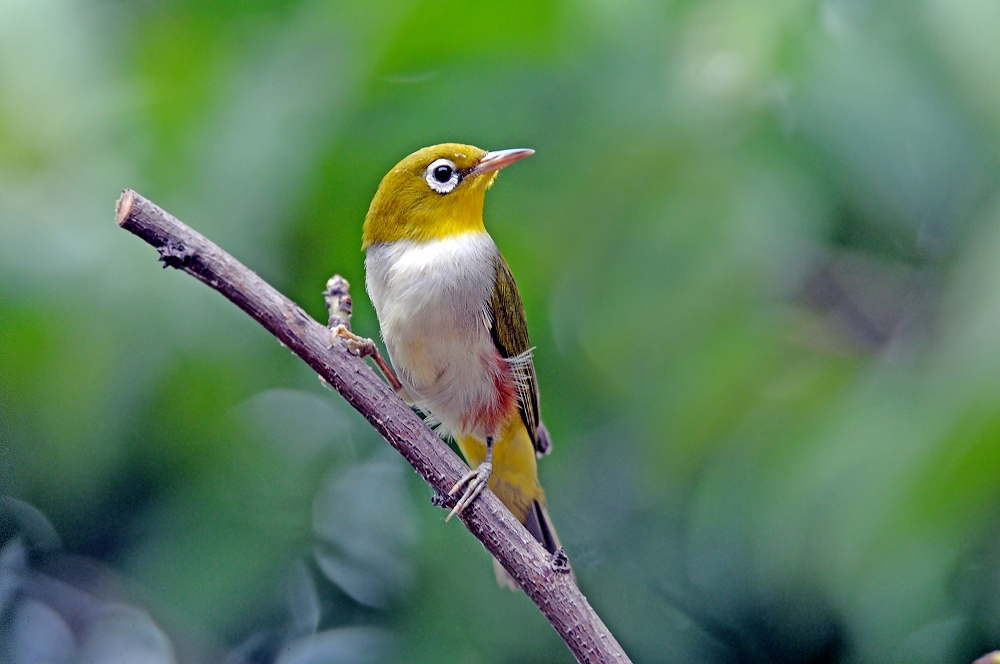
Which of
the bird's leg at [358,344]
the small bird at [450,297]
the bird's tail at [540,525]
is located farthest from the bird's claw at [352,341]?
the bird's tail at [540,525]

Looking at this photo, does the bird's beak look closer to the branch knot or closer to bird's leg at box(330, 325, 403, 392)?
bird's leg at box(330, 325, 403, 392)

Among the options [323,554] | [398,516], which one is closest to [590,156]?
[398,516]

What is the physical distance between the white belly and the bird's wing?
0.04 meters

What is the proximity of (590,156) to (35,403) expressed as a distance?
2492 millimetres

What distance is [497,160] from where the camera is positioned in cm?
262

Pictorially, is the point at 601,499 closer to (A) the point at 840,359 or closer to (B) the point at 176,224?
(A) the point at 840,359

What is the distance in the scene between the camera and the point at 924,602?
2869 millimetres

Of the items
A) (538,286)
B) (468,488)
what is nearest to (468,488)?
(468,488)

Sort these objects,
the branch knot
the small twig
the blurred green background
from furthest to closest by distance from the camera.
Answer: the blurred green background → the small twig → the branch knot

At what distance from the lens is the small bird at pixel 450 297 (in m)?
2.70

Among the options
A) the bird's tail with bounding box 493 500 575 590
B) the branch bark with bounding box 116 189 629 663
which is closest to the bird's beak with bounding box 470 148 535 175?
the branch bark with bounding box 116 189 629 663

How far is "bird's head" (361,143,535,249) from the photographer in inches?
105

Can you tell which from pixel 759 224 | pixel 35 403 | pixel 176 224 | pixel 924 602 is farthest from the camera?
pixel 35 403

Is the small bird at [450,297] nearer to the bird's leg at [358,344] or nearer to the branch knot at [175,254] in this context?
the bird's leg at [358,344]
